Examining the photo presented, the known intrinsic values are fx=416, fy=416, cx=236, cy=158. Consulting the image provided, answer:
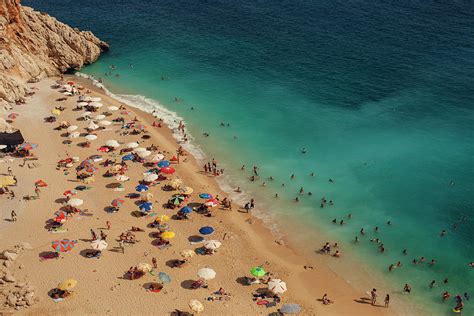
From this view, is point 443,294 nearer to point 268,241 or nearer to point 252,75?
point 268,241

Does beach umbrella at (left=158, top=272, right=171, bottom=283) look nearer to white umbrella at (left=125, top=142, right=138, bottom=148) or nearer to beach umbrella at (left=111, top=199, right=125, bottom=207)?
beach umbrella at (left=111, top=199, right=125, bottom=207)

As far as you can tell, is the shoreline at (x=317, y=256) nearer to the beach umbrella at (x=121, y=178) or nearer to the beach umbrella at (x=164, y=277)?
the beach umbrella at (x=121, y=178)

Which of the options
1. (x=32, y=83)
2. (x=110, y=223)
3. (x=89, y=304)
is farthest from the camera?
(x=32, y=83)

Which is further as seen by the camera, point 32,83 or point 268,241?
point 32,83

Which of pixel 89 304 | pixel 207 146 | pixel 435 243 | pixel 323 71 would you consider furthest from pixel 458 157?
pixel 89 304

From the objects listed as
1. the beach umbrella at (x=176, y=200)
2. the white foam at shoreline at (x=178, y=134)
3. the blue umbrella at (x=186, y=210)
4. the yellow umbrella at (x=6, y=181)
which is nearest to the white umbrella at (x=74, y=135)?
the yellow umbrella at (x=6, y=181)

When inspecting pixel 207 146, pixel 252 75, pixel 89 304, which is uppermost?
pixel 252 75

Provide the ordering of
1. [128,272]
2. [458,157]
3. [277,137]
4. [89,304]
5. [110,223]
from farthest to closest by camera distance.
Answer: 1. [277,137]
2. [458,157]
3. [110,223]
4. [128,272]
5. [89,304]
